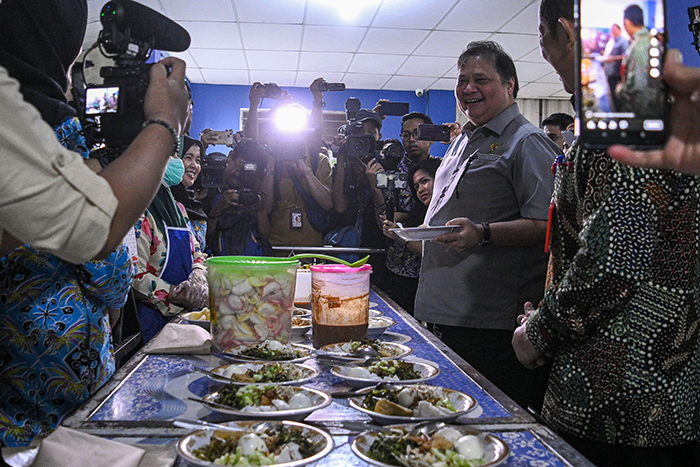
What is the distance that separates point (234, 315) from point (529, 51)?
17.6 ft

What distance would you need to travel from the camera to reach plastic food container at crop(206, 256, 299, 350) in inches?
44.9

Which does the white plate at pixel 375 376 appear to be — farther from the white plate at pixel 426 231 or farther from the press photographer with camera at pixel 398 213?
the press photographer with camera at pixel 398 213

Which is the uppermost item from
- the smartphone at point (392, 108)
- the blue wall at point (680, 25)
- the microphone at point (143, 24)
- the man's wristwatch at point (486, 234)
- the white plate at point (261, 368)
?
the blue wall at point (680, 25)

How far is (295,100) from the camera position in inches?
282

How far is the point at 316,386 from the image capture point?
998 millimetres

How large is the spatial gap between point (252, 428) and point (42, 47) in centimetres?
84

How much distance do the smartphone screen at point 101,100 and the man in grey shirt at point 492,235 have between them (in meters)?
0.98

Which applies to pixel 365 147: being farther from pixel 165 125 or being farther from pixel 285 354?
pixel 165 125

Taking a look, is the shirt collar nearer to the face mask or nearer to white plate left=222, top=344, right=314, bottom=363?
white plate left=222, top=344, right=314, bottom=363

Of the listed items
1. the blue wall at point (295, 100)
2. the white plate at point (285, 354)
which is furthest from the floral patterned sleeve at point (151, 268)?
the blue wall at point (295, 100)

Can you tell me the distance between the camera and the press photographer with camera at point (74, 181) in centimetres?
64

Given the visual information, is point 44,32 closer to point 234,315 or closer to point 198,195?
point 234,315

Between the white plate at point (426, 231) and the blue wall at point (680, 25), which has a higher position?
the blue wall at point (680, 25)

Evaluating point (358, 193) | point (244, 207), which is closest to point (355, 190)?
point (358, 193)
